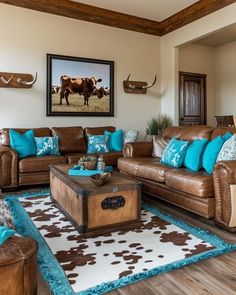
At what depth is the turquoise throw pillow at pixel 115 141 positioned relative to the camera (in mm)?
4883

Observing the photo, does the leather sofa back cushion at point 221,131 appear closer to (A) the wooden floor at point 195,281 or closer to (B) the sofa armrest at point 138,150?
(B) the sofa armrest at point 138,150

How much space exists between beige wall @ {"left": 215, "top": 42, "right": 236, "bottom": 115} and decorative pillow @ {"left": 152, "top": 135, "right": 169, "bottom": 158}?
334 cm

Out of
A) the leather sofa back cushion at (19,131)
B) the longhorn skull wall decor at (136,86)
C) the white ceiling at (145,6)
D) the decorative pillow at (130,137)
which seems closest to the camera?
the leather sofa back cushion at (19,131)

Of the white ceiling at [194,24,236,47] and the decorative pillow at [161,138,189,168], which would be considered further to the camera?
the white ceiling at [194,24,236,47]

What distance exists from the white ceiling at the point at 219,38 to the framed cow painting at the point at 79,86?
2445 millimetres

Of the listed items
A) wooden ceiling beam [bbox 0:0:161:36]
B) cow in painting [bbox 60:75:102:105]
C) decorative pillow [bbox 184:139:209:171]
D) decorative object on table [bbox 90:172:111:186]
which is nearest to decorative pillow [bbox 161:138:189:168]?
decorative pillow [bbox 184:139:209:171]

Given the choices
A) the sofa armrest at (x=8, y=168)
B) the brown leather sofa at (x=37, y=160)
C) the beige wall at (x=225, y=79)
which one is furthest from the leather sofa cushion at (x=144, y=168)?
the beige wall at (x=225, y=79)

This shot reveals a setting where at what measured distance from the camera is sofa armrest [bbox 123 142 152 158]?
4.13 m

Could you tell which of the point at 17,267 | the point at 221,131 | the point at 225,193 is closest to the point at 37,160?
the point at 221,131

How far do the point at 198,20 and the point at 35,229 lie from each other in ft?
14.8

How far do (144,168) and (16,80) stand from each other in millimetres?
2765

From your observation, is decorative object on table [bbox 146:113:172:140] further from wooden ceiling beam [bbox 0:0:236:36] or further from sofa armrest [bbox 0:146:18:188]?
sofa armrest [bbox 0:146:18:188]

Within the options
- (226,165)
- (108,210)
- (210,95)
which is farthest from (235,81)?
(108,210)

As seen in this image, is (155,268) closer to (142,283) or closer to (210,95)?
(142,283)
